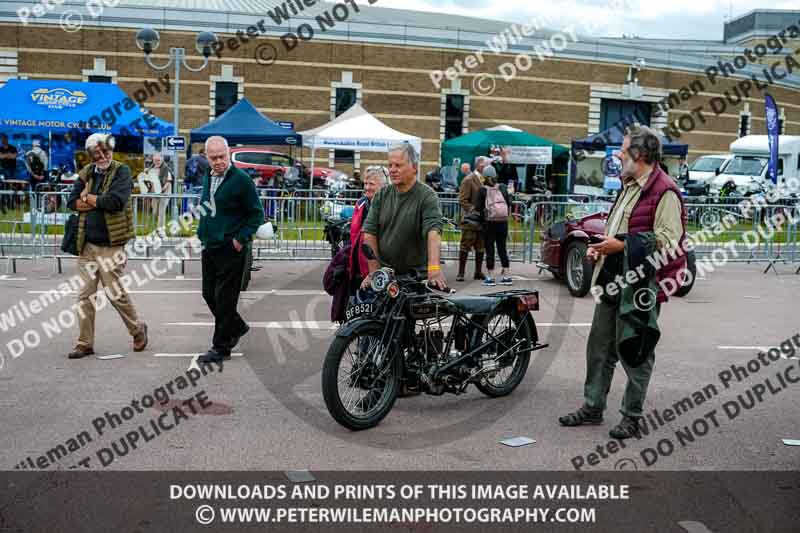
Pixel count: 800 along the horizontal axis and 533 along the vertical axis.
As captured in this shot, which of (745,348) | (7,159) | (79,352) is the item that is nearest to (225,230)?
(79,352)

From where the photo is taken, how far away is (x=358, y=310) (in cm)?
641

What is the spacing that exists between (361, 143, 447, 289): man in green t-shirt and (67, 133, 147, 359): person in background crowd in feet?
8.75

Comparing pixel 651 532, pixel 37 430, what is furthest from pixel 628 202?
pixel 37 430

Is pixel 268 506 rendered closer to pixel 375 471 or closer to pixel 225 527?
pixel 225 527

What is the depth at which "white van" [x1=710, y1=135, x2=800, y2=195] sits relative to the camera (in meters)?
33.5

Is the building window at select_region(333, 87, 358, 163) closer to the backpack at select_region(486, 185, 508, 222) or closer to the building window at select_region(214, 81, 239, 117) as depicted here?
the building window at select_region(214, 81, 239, 117)

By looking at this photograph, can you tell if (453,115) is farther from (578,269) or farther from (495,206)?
(578,269)

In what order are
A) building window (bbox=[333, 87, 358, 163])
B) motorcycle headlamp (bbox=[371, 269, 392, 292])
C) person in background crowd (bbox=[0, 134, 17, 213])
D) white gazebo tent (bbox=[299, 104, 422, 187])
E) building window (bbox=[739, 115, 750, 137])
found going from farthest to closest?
building window (bbox=[739, 115, 750, 137]) < building window (bbox=[333, 87, 358, 163]) < person in background crowd (bbox=[0, 134, 17, 213]) < white gazebo tent (bbox=[299, 104, 422, 187]) < motorcycle headlamp (bbox=[371, 269, 392, 292])

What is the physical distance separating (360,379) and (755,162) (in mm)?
30807

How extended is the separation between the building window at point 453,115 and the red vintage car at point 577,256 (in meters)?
30.2

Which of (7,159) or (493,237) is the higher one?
(7,159)

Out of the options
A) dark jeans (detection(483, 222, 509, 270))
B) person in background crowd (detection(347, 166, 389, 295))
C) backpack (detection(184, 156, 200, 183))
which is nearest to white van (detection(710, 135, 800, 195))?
backpack (detection(184, 156, 200, 183))

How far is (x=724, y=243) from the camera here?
17734 millimetres

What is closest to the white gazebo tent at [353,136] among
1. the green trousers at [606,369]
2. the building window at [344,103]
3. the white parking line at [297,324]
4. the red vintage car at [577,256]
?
the red vintage car at [577,256]
